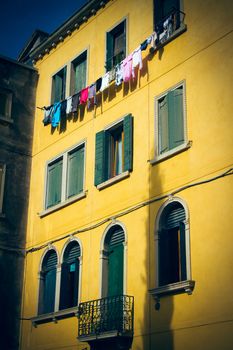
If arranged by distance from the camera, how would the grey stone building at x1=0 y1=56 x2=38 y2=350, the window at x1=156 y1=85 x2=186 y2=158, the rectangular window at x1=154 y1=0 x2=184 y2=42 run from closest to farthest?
the window at x1=156 y1=85 x2=186 y2=158 < the rectangular window at x1=154 y1=0 x2=184 y2=42 < the grey stone building at x1=0 y1=56 x2=38 y2=350

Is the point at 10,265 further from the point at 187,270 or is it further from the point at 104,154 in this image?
→ the point at 187,270

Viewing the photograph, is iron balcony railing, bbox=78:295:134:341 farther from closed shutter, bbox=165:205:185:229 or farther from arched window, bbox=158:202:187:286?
closed shutter, bbox=165:205:185:229

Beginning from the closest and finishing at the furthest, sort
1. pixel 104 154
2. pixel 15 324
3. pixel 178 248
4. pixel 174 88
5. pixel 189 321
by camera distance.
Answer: pixel 189 321, pixel 178 248, pixel 174 88, pixel 104 154, pixel 15 324

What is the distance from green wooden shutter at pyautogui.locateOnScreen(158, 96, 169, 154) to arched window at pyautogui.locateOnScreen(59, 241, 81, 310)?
428 cm

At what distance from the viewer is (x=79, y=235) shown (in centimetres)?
1836

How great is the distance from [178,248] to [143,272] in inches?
44.6

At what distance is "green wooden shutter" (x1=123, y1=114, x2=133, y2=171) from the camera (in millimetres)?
17031

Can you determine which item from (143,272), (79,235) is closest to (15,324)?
(79,235)

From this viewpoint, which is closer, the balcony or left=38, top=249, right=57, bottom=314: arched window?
the balcony

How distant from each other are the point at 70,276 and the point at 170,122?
5761 millimetres

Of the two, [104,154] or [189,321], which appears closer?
[189,321]

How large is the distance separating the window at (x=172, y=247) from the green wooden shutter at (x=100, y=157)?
119 inches

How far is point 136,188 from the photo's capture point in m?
16.7

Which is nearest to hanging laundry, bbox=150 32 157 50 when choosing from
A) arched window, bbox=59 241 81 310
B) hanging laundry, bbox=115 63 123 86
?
hanging laundry, bbox=115 63 123 86
